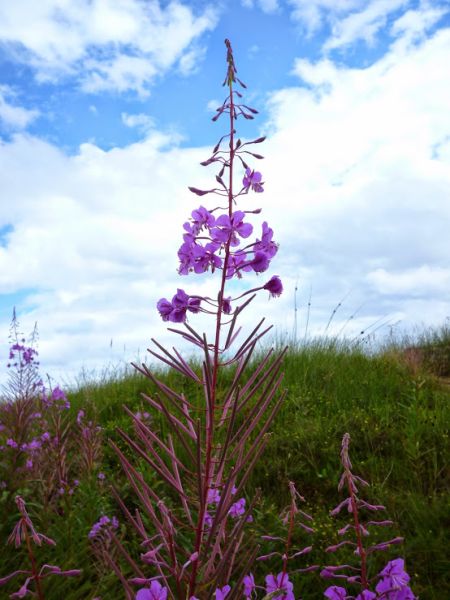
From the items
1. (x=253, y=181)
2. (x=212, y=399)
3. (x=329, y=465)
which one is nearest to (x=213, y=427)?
(x=212, y=399)

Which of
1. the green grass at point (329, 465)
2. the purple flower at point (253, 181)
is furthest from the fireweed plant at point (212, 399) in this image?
the green grass at point (329, 465)

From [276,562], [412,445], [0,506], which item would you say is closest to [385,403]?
[412,445]

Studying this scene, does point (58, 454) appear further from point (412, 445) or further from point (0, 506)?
point (412, 445)

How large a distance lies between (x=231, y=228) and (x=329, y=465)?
3.05m

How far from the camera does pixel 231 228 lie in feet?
6.23

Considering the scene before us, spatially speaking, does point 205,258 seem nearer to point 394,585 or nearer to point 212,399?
point 212,399

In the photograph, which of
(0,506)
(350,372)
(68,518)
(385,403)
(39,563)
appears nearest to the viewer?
(39,563)

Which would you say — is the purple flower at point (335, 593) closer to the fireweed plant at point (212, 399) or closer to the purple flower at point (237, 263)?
the fireweed plant at point (212, 399)

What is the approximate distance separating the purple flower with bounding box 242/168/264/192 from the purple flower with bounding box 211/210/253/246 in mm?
162

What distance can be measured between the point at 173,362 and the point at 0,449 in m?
3.84

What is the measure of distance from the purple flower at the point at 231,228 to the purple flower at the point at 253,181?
0.16 metres

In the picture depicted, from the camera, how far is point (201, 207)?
198cm

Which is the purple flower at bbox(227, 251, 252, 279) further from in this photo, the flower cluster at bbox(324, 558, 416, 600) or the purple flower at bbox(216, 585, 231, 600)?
the flower cluster at bbox(324, 558, 416, 600)

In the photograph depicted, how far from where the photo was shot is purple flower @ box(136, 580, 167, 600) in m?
1.72
